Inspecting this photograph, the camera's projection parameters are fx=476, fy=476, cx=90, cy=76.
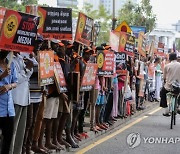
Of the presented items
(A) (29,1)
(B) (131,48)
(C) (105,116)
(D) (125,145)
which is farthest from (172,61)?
(A) (29,1)

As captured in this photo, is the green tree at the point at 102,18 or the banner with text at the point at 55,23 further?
the green tree at the point at 102,18

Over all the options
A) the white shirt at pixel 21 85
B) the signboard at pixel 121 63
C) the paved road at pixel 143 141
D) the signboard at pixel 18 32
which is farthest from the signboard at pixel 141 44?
the signboard at pixel 18 32

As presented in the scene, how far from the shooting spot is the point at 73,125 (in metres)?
8.48

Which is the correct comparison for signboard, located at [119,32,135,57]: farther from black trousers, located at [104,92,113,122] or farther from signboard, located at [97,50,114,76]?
black trousers, located at [104,92,113,122]

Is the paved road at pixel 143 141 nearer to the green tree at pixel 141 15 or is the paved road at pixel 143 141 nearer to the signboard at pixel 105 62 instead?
the signboard at pixel 105 62

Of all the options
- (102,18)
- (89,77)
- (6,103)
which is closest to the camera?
(6,103)

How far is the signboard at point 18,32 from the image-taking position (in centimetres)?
580

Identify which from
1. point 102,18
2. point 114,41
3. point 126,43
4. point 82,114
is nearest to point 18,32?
point 82,114

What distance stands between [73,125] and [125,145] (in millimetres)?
1071

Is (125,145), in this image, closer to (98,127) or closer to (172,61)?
(98,127)

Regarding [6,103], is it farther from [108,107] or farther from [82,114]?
[108,107]

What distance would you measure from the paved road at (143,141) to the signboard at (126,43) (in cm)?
191

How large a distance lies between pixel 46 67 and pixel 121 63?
4.81 m

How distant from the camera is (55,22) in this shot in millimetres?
7816
